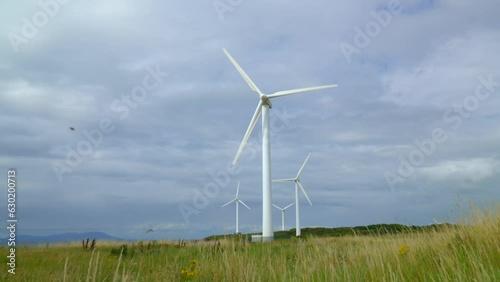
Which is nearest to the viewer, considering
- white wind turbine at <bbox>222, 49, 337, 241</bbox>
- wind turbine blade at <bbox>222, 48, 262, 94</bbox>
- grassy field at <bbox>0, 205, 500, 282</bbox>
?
grassy field at <bbox>0, 205, 500, 282</bbox>

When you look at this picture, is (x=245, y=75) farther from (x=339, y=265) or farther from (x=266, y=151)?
(x=339, y=265)

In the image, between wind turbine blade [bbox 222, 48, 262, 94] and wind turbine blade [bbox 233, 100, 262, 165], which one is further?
wind turbine blade [bbox 222, 48, 262, 94]

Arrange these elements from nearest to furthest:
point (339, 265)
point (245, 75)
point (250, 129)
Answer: point (339, 265)
point (250, 129)
point (245, 75)

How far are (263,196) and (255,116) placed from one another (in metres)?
7.43

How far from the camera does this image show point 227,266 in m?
8.57

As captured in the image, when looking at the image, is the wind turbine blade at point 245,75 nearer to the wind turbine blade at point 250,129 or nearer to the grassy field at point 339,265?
the wind turbine blade at point 250,129

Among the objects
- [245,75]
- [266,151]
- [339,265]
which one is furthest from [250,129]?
[339,265]

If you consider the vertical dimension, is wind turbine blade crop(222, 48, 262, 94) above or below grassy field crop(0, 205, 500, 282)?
above

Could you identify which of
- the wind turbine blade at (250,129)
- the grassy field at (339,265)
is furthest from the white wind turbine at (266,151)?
the grassy field at (339,265)

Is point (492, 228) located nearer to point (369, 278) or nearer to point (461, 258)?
point (461, 258)

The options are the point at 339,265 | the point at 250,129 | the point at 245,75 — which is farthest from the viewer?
the point at 245,75

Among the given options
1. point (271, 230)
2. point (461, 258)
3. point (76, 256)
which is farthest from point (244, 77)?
point (461, 258)

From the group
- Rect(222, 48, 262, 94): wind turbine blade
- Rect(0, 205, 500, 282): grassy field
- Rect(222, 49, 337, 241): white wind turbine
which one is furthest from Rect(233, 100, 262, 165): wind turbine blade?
Rect(0, 205, 500, 282): grassy field

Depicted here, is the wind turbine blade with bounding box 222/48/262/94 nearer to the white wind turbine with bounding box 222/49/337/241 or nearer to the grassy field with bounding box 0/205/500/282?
the white wind turbine with bounding box 222/49/337/241
